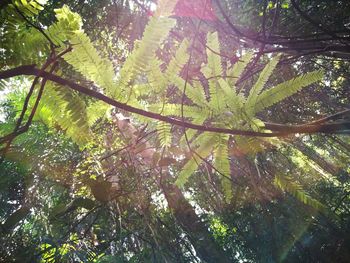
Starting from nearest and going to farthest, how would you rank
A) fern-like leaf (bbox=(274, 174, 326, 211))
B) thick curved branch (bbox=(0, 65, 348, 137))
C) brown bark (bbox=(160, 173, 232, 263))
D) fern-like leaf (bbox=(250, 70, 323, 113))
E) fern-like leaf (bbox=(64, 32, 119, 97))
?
1. thick curved branch (bbox=(0, 65, 348, 137))
2. fern-like leaf (bbox=(64, 32, 119, 97))
3. fern-like leaf (bbox=(250, 70, 323, 113))
4. fern-like leaf (bbox=(274, 174, 326, 211))
5. brown bark (bbox=(160, 173, 232, 263))

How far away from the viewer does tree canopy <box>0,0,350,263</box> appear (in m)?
1.42

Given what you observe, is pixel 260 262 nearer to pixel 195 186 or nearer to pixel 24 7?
pixel 195 186

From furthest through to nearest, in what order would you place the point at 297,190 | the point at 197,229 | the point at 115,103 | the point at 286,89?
the point at 197,229
the point at 297,190
the point at 286,89
the point at 115,103

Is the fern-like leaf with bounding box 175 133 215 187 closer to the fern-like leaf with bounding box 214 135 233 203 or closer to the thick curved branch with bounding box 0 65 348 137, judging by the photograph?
the fern-like leaf with bounding box 214 135 233 203

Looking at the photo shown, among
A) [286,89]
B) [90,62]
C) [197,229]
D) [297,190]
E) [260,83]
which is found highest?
[197,229]

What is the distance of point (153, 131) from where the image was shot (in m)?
2.25

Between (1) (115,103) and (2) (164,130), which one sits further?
(2) (164,130)

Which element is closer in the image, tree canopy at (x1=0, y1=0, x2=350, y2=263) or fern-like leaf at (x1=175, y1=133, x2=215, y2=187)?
tree canopy at (x1=0, y1=0, x2=350, y2=263)

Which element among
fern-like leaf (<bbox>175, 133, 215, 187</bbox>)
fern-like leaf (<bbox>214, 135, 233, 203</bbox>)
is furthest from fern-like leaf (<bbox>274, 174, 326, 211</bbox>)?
fern-like leaf (<bbox>175, 133, 215, 187</bbox>)

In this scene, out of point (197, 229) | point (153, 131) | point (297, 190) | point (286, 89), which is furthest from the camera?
point (197, 229)


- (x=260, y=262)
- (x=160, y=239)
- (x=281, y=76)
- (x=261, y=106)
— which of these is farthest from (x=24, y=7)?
(x=281, y=76)

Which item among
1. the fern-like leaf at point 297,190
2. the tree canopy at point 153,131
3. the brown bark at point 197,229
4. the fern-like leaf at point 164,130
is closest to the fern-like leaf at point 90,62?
the tree canopy at point 153,131

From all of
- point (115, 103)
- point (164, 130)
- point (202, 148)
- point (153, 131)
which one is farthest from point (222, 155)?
point (115, 103)

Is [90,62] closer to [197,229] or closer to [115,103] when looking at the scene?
[115,103]
